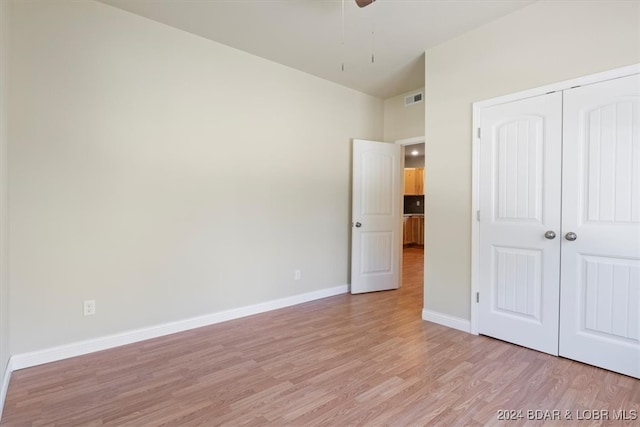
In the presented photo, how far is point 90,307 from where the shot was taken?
103 inches

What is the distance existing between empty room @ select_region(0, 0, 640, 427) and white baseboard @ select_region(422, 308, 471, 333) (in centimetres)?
2

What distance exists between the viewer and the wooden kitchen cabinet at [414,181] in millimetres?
9906

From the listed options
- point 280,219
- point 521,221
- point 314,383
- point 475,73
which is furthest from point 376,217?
point 314,383

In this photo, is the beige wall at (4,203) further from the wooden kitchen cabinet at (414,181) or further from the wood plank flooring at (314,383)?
the wooden kitchen cabinet at (414,181)

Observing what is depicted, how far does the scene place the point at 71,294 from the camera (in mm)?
2529

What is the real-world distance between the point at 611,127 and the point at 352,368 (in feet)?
8.21

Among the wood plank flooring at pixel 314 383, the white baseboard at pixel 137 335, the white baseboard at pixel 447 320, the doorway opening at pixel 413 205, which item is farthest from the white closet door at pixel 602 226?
the doorway opening at pixel 413 205

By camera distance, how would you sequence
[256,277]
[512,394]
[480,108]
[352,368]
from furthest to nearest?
[256,277] < [480,108] < [352,368] < [512,394]

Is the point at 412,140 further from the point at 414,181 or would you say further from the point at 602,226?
the point at 414,181

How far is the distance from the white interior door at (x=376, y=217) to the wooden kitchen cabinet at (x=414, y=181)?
18.0 feet

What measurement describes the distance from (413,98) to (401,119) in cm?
34

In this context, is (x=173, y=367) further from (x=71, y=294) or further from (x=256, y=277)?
(x=256, y=277)

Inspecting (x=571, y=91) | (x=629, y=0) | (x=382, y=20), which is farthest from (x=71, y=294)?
(x=629, y=0)

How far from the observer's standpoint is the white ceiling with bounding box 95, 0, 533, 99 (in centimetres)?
264
